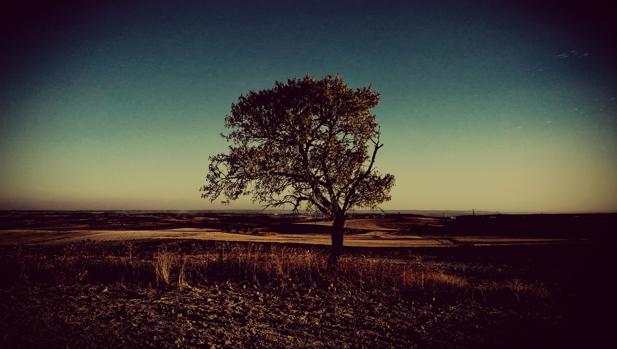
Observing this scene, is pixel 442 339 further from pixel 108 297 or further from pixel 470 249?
pixel 470 249

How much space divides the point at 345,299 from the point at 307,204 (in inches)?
199

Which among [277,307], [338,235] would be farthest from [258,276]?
[338,235]

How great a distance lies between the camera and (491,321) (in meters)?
6.68

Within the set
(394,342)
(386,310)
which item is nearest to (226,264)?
(386,310)

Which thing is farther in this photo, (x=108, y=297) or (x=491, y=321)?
(x=108, y=297)

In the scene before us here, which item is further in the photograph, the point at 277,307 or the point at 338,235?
the point at 338,235

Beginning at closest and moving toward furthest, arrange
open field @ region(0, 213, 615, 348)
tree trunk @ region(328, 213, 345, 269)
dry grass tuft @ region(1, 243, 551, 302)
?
open field @ region(0, 213, 615, 348) < dry grass tuft @ region(1, 243, 551, 302) < tree trunk @ region(328, 213, 345, 269)

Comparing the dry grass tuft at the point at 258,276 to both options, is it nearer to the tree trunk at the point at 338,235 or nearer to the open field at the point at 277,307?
the open field at the point at 277,307

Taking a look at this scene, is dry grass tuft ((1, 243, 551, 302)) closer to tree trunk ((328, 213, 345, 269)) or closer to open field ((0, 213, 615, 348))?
open field ((0, 213, 615, 348))

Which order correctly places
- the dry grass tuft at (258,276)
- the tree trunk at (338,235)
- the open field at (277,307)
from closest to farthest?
the open field at (277,307) < the dry grass tuft at (258,276) < the tree trunk at (338,235)

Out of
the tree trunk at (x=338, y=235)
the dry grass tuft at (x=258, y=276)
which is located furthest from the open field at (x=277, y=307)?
the tree trunk at (x=338, y=235)

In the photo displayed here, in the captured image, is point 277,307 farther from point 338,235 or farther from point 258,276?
point 338,235

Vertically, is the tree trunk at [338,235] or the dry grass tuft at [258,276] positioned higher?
the tree trunk at [338,235]

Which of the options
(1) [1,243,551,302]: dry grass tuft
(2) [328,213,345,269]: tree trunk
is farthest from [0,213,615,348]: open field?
(2) [328,213,345,269]: tree trunk
